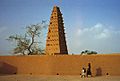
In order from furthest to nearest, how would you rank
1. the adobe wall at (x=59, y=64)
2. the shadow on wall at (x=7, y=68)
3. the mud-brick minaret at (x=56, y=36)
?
the mud-brick minaret at (x=56, y=36)
the shadow on wall at (x=7, y=68)
the adobe wall at (x=59, y=64)

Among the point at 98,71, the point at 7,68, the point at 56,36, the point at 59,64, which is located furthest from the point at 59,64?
the point at 56,36

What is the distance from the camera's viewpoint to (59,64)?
2752 cm

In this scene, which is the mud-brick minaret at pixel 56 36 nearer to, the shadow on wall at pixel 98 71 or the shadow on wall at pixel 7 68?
the shadow on wall at pixel 7 68

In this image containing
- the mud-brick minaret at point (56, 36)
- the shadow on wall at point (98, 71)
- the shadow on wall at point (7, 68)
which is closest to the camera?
the shadow on wall at point (98, 71)

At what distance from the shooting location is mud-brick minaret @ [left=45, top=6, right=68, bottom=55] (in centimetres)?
4601

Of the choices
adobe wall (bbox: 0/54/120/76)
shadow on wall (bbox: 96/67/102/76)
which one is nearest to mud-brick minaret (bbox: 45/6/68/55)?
adobe wall (bbox: 0/54/120/76)

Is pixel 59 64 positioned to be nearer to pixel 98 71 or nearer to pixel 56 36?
pixel 98 71

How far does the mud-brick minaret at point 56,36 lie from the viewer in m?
46.0

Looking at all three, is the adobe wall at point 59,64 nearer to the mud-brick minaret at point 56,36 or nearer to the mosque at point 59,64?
the mosque at point 59,64

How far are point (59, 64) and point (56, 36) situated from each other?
19565 mm

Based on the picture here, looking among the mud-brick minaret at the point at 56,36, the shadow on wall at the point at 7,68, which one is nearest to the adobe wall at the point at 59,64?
the shadow on wall at the point at 7,68

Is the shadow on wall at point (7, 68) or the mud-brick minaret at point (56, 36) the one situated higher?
the mud-brick minaret at point (56, 36)

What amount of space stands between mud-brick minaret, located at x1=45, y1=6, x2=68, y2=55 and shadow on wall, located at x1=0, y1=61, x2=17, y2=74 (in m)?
16.9

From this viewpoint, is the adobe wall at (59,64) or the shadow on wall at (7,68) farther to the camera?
the shadow on wall at (7,68)
